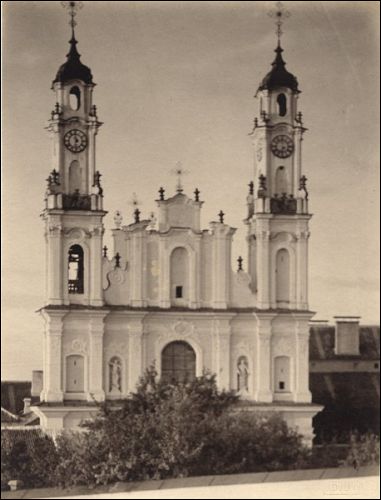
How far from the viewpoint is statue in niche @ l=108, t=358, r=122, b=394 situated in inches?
407

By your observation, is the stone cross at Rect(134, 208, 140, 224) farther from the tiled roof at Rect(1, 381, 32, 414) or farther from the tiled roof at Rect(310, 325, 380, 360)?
the tiled roof at Rect(310, 325, 380, 360)

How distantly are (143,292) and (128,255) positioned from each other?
29 cm

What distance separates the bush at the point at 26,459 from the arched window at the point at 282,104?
2.91m

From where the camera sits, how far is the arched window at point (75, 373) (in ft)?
33.7

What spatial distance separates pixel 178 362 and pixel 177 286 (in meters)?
0.57

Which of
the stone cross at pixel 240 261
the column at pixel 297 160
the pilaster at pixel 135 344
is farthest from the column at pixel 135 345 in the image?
the column at pixel 297 160

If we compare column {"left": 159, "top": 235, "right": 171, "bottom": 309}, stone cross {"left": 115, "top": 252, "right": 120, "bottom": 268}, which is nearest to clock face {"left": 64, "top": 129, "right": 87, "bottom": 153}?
stone cross {"left": 115, "top": 252, "right": 120, "bottom": 268}

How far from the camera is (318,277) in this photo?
10.6 metres

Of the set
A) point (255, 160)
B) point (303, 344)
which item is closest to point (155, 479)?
point (303, 344)

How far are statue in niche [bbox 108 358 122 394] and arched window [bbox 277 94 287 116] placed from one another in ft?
7.02

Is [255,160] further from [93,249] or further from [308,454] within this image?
[308,454]

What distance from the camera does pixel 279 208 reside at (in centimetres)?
1075

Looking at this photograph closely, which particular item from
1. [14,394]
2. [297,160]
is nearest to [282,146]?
[297,160]

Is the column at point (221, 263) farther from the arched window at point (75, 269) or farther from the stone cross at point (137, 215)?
the arched window at point (75, 269)
